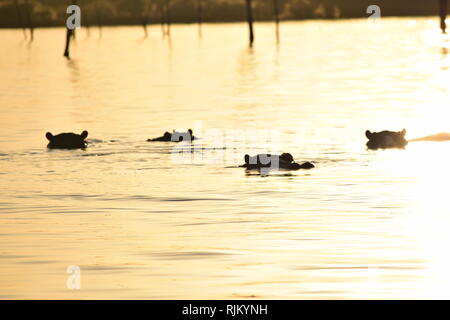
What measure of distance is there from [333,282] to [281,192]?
8251 mm

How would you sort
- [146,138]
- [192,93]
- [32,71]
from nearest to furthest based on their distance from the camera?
[146,138]
[192,93]
[32,71]

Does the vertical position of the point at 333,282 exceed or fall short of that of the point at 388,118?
it exceeds it

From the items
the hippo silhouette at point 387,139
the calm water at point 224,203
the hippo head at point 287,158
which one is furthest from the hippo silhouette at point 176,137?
the hippo head at point 287,158

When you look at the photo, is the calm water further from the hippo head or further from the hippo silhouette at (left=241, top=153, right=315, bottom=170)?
the hippo head

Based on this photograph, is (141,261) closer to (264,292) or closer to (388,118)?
(264,292)

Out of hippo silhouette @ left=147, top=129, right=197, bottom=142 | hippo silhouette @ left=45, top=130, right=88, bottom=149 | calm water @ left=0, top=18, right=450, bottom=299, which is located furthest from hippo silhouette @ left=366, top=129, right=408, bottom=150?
hippo silhouette @ left=45, top=130, right=88, bottom=149

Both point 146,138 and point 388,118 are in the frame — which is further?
point 388,118

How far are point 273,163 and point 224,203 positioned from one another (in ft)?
17.1

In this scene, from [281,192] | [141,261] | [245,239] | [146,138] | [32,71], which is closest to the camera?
[141,261]

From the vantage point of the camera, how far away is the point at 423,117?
43.2 meters

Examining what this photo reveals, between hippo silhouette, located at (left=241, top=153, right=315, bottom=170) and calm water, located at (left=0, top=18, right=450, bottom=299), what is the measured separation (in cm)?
29

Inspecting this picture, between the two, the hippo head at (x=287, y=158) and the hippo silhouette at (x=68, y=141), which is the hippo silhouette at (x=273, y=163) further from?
the hippo silhouette at (x=68, y=141)

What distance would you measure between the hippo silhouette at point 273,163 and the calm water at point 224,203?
11.4 inches

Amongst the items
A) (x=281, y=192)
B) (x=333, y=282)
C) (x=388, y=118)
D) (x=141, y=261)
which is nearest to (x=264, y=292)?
(x=333, y=282)
